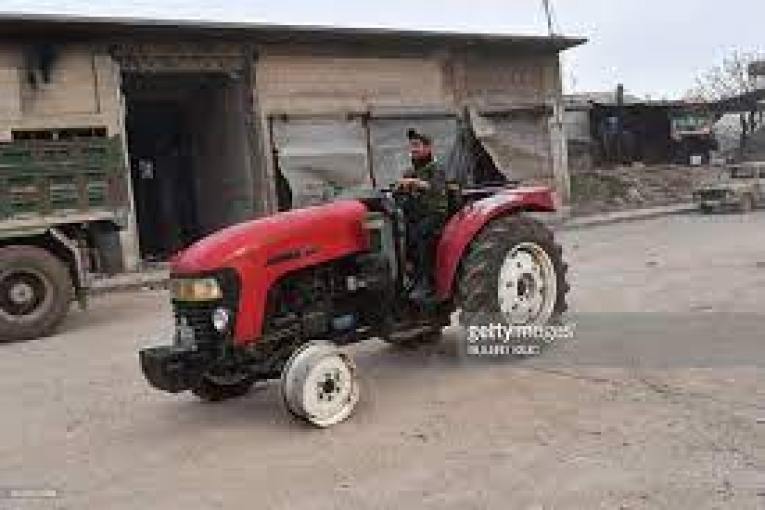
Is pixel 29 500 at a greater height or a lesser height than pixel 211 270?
lesser

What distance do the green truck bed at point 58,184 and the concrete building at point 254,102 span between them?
3425 millimetres

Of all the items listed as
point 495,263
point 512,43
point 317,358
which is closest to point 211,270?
point 317,358

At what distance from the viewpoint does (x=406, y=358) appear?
27.1 feet

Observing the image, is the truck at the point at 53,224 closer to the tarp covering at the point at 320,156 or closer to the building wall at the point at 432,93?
the tarp covering at the point at 320,156

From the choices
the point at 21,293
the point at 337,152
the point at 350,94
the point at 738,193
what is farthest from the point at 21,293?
the point at 738,193

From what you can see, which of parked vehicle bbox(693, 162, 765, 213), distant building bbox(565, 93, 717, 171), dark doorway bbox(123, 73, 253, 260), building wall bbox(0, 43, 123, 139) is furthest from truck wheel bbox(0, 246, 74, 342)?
distant building bbox(565, 93, 717, 171)

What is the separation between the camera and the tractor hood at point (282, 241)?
6.53 meters

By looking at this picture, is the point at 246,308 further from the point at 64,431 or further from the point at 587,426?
the point at 587,426

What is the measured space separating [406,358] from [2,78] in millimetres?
10682

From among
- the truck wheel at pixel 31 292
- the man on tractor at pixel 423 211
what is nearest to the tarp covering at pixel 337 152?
the truck wheel at pixel 31 292

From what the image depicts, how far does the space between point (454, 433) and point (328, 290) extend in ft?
4.45

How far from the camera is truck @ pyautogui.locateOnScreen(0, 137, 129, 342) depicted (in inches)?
480

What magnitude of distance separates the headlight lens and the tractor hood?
6 centimetres

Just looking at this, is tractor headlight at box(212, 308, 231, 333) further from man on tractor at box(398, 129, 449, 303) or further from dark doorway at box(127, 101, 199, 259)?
dark doorway at box(127, 101, 199, 259)
